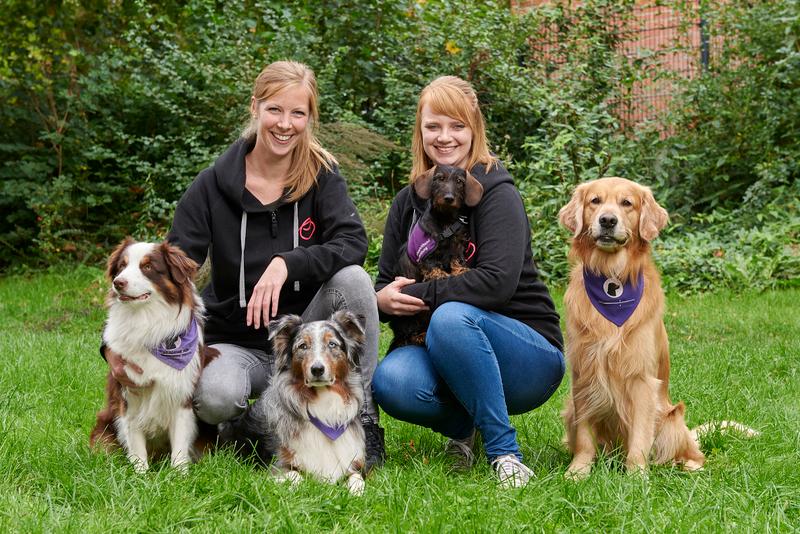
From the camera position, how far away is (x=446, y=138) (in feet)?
13.3

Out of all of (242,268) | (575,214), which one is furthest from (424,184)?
(242,268)

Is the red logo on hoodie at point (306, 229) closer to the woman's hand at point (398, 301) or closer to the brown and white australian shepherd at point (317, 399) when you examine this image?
the woman's hand at point (398, 301)

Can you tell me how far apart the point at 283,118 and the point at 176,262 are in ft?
2.85

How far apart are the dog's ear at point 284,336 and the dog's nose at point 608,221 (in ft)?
4.62

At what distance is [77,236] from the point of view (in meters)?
10.9

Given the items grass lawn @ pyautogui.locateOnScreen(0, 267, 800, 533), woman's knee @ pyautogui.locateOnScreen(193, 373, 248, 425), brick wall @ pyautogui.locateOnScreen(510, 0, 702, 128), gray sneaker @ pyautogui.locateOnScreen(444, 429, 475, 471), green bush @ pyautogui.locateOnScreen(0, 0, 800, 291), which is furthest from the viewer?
brick wall @ pyautogui.locateOnScreen(510, 0, 702, 128)

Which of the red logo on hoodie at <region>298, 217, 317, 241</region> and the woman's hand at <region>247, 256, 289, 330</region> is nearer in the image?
the woman's hand at <region>247, 256, 289, 330</region>

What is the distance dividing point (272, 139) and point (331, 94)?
6.44 m

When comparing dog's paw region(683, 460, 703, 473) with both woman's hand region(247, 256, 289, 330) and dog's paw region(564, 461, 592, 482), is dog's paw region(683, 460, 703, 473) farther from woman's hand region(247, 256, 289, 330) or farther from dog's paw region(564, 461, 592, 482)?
woman's hand region(247, 256, 289, 330)

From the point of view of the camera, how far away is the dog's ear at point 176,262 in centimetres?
363

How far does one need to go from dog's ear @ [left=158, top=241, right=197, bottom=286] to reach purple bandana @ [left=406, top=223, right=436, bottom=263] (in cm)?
110

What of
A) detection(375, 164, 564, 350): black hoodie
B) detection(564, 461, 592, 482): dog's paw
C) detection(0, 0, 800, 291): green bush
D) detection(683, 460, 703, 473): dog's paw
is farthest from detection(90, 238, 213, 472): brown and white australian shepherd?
detection(0, 0, 800, 291): green bush

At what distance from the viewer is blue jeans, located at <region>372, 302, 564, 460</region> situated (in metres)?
3.60

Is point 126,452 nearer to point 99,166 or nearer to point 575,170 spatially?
point 575,170
